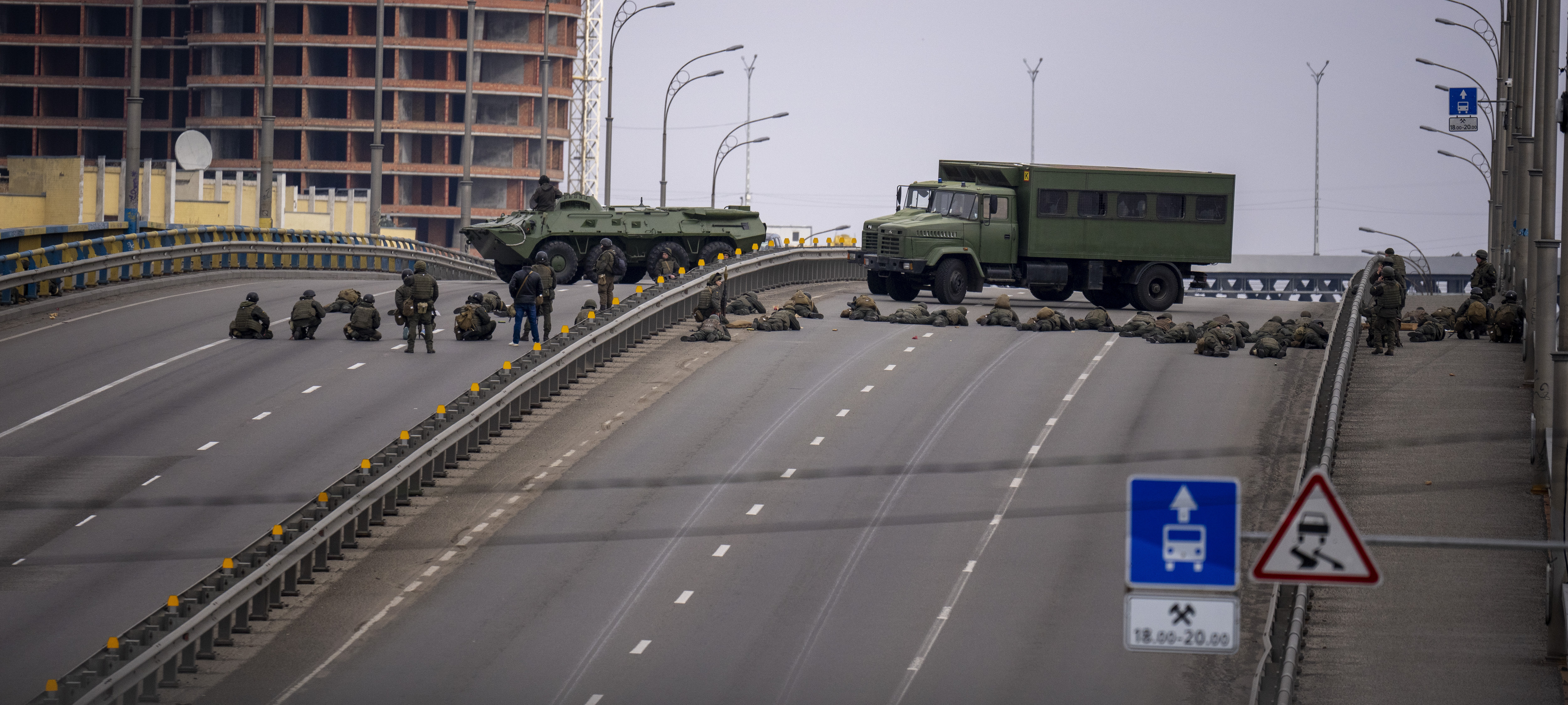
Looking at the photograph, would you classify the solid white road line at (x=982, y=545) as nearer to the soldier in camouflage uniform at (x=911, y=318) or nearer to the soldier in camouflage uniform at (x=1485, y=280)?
the soldier in camouflage uniform at (x=911, y=318)

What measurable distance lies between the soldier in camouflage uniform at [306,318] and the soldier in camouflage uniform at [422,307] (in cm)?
203

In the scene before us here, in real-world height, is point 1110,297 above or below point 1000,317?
above

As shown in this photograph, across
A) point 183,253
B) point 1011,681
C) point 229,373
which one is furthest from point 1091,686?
point 183,253

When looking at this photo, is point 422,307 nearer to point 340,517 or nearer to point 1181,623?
point 340,517

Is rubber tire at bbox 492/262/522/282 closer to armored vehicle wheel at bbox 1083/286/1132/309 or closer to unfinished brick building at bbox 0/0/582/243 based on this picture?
armored vehicle wheel at bbox 1083/286/1132/309

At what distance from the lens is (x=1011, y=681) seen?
52.5ft

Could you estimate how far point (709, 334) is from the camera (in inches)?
1251

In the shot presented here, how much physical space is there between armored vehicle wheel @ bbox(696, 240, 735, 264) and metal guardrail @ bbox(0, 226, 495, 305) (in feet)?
38.3

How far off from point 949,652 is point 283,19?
319ft

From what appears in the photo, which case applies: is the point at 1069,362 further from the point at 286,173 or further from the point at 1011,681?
the point at 286,173

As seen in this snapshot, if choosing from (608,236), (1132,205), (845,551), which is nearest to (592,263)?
(608,236)

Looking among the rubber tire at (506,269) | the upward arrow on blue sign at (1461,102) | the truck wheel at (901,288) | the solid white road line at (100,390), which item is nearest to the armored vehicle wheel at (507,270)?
the rubber tire at (506,269)

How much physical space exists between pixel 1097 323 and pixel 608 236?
456 inches

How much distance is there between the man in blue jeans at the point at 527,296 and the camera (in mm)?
29297
